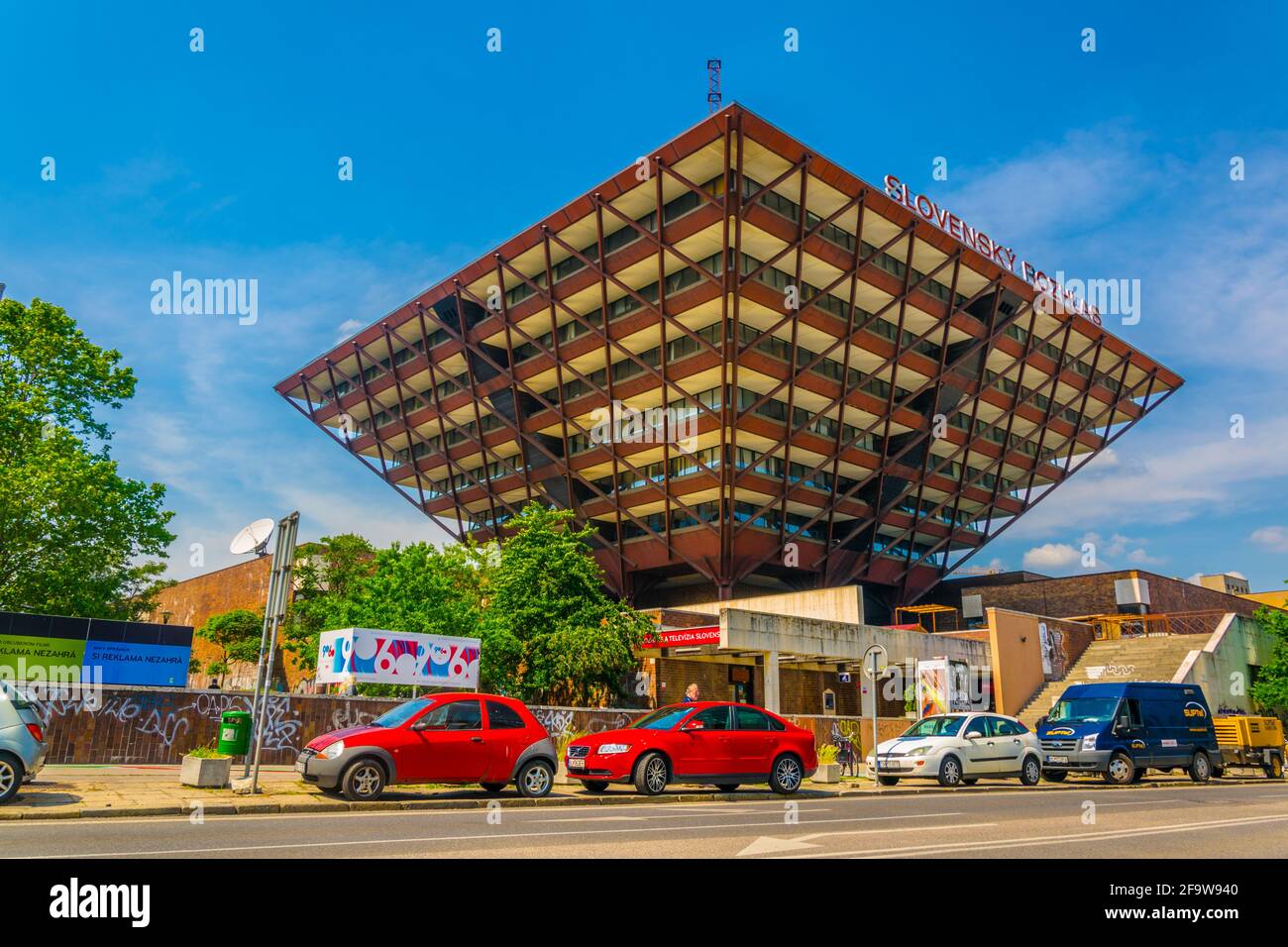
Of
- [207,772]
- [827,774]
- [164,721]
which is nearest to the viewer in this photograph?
[207,772]

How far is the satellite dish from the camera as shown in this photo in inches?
800

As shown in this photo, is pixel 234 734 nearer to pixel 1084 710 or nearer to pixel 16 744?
pixel 16 744

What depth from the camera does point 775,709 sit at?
3466cm

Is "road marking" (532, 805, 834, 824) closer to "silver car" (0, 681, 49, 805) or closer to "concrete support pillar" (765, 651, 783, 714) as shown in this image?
"silver car" (0, 681, 49, 805)

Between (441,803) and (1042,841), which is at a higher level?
(1042,841)

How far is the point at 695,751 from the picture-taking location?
15.9m

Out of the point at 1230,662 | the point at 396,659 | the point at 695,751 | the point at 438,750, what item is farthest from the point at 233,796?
the point at 1230,662

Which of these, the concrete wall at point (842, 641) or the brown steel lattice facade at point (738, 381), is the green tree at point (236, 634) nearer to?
the brown steel lattice facade at point (738, 381)

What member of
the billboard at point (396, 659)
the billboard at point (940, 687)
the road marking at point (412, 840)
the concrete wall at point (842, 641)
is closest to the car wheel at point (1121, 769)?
the concrete wall at point (842, 641)

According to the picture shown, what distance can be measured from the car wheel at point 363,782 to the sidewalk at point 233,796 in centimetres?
22

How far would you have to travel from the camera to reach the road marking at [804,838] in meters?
8.30

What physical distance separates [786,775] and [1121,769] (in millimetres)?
10057

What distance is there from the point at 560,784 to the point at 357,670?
7003 mm
